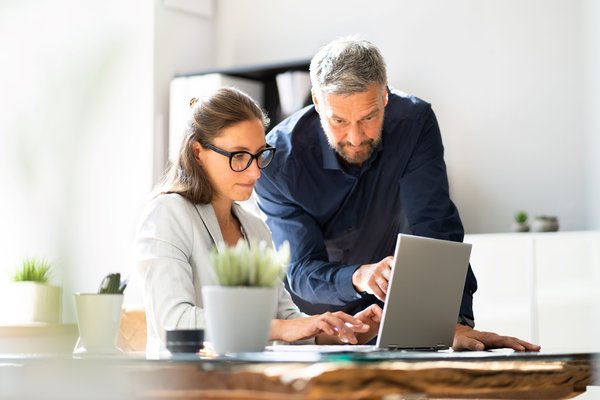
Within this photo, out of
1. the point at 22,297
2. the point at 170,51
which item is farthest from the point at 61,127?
the point at 170,51

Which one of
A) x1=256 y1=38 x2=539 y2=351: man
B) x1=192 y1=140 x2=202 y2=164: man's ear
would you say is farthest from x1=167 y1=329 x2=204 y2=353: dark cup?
x1=256 y1=38 x2=539 y2=351: man

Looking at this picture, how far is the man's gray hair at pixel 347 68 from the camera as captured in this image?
2480 millimetres

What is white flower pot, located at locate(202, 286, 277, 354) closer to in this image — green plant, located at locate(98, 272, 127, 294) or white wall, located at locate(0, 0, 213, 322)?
green plant, located at locate(98, 272, 127, 294)

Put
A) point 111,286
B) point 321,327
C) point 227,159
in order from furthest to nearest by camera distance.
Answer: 1. point 227,159
2. point 321,327
3. point 111,286

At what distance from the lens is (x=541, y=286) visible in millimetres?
4543

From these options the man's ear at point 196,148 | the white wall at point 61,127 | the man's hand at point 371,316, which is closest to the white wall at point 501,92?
the man's hand at point 371,316

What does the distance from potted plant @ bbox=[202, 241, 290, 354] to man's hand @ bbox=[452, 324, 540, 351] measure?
0.81 m

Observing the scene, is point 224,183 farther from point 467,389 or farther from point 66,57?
point 66,57

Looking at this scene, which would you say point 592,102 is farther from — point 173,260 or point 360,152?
point 173,260

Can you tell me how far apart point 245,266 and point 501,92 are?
4041 millimetres

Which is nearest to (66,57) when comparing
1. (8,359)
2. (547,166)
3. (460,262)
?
(8,359)

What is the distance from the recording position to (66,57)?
0.34m

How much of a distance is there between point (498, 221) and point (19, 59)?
472 centimetres

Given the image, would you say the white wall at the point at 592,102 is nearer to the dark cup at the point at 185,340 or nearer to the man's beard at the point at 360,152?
the man's beard at the point at 360,152
